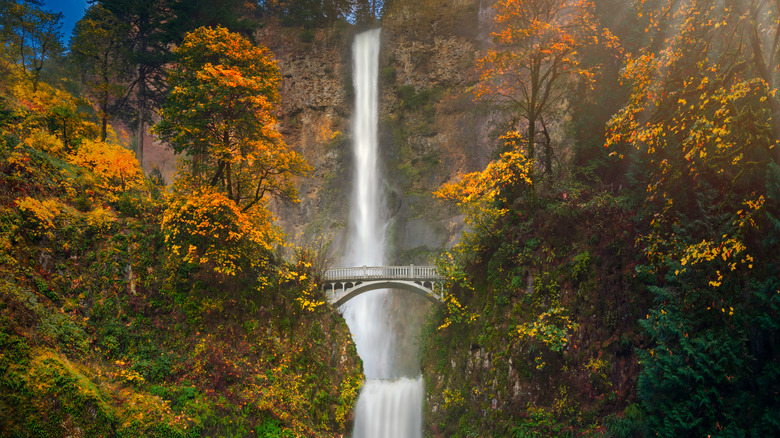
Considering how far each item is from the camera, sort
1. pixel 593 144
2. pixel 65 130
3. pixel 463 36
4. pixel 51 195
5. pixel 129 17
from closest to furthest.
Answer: pixel 51 195, pixel 593 144, pixel 65 130, pixel 129 17, pixel 463 36

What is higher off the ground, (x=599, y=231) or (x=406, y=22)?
(x=406, y=22)

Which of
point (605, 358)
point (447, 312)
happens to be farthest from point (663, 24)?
point (447, 312)

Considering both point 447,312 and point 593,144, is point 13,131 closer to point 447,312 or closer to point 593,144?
point 447,312

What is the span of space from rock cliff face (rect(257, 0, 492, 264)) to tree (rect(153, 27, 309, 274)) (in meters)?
24.5

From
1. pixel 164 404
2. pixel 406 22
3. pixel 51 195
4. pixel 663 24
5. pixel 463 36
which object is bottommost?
pixel 164 404

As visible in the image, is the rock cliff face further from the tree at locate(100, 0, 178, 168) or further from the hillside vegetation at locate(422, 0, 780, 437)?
the hillside vegetation at locate(422, 0, 780, 437)

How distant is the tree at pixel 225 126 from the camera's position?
690 inches

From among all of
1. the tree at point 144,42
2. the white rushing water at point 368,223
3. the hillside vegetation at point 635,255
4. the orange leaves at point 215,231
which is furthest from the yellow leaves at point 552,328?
the white rushing water at point 368,223

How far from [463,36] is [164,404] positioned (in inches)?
1671

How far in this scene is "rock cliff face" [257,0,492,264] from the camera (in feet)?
143

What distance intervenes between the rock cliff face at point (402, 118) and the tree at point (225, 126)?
2446cm

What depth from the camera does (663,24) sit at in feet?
39.7

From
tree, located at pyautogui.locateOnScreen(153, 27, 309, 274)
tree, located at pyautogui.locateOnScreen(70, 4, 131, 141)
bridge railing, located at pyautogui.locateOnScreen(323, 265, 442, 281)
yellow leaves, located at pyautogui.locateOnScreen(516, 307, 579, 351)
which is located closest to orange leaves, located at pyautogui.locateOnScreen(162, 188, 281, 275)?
tree, located at pyautogui.locateOnScreen(153, 27, 309, 274)

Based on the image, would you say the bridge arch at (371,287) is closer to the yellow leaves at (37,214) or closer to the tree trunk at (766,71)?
the yellow leaves at (37,214)
